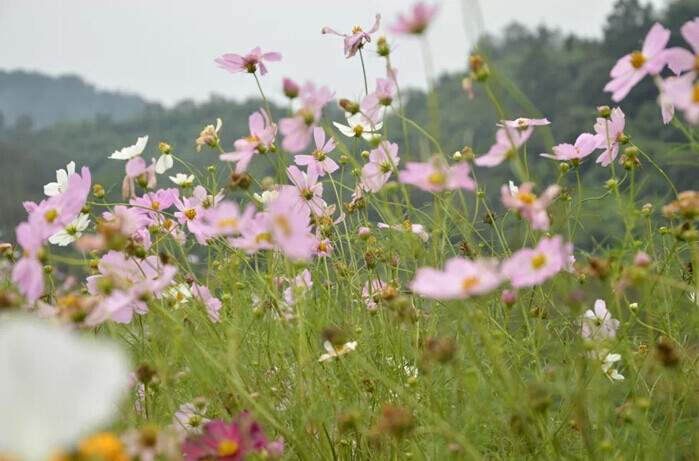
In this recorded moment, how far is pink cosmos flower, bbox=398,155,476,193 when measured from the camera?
0.58m

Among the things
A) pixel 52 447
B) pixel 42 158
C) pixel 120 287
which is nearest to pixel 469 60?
pixel 120 287

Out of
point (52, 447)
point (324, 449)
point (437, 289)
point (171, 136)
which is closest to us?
point (52, 447)

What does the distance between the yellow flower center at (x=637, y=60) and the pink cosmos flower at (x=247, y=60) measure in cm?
48

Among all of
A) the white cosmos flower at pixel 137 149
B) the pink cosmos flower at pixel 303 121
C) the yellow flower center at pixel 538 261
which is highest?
the pink cosmos flower at pixel 303 121

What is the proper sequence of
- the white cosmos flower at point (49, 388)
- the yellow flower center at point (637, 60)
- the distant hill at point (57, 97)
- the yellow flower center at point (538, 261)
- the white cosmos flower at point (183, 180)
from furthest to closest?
1. the distant hill at point (57, 97)
2. the white cosmos flower at point (183, 180)
3. the yellow flower center at point (637, 60)
4. the yellow flower center at point (538, 261)
5. the white cosmos flower at point (49, 388)

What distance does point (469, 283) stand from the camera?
0.52m

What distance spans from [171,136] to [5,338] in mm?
17968

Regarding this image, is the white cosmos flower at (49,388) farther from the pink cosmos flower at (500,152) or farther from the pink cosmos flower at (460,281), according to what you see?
the pink cosmos flower at (500,152)

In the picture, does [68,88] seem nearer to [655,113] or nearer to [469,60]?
[655,113]

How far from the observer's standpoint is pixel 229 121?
1797cm

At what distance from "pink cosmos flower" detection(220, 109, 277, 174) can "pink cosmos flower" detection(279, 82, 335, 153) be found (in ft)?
0.29

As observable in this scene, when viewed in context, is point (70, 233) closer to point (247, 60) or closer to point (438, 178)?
point (247, 60)

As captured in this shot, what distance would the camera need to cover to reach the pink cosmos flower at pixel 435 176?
580 mm

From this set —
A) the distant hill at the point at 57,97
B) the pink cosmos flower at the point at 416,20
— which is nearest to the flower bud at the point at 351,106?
the pink cosmos flower at the point at 416,20
